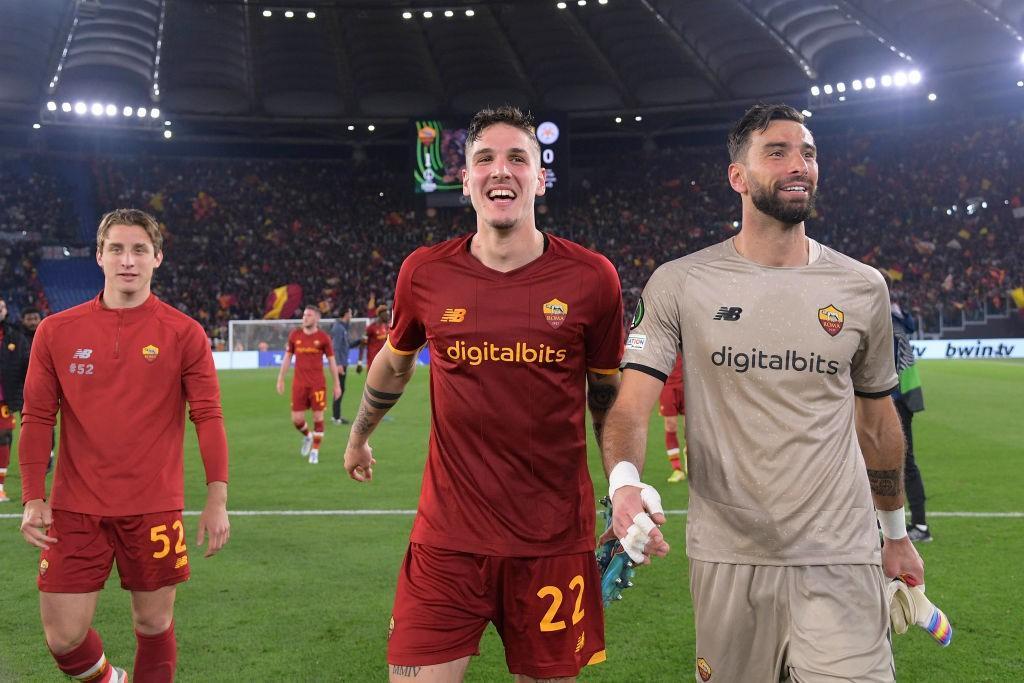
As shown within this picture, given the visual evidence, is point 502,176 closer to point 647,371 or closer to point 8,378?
point 647,371

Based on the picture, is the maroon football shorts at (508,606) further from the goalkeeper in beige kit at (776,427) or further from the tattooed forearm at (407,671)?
the goalkeeper in beige kit at (776,427)

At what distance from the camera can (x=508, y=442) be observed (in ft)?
11.2

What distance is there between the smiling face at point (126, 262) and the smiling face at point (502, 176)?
1.55 meters

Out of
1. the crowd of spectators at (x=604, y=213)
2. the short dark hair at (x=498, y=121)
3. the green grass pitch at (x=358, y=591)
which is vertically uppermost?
the crowd of spectators at (x=604, y=213)

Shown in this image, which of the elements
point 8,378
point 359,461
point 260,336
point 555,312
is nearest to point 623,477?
point 555,312

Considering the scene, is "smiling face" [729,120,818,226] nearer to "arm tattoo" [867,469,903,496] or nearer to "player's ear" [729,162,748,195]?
"player's ear" [729,162,748,195]

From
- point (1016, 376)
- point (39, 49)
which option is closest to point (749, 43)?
point (1016, 376)

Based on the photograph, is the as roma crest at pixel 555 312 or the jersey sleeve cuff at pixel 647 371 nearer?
the jersey sleeve cuff at pixel 647 371

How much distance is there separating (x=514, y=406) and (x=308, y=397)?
1037 centimetres

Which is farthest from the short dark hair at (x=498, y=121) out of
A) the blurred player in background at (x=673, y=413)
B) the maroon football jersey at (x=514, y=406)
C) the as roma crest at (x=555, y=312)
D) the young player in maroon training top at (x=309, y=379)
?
the young player in maroon training top at (x=309, y=379)

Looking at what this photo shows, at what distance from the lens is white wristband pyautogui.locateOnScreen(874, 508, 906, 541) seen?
11.1 ft

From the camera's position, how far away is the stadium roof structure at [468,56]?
32.4m

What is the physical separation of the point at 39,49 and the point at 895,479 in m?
37.7

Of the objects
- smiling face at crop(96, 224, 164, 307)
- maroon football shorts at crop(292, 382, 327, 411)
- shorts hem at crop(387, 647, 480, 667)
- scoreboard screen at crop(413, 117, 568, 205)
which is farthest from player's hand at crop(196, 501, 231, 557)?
scoreboard screen at crop(413, 117, 568, 205)
